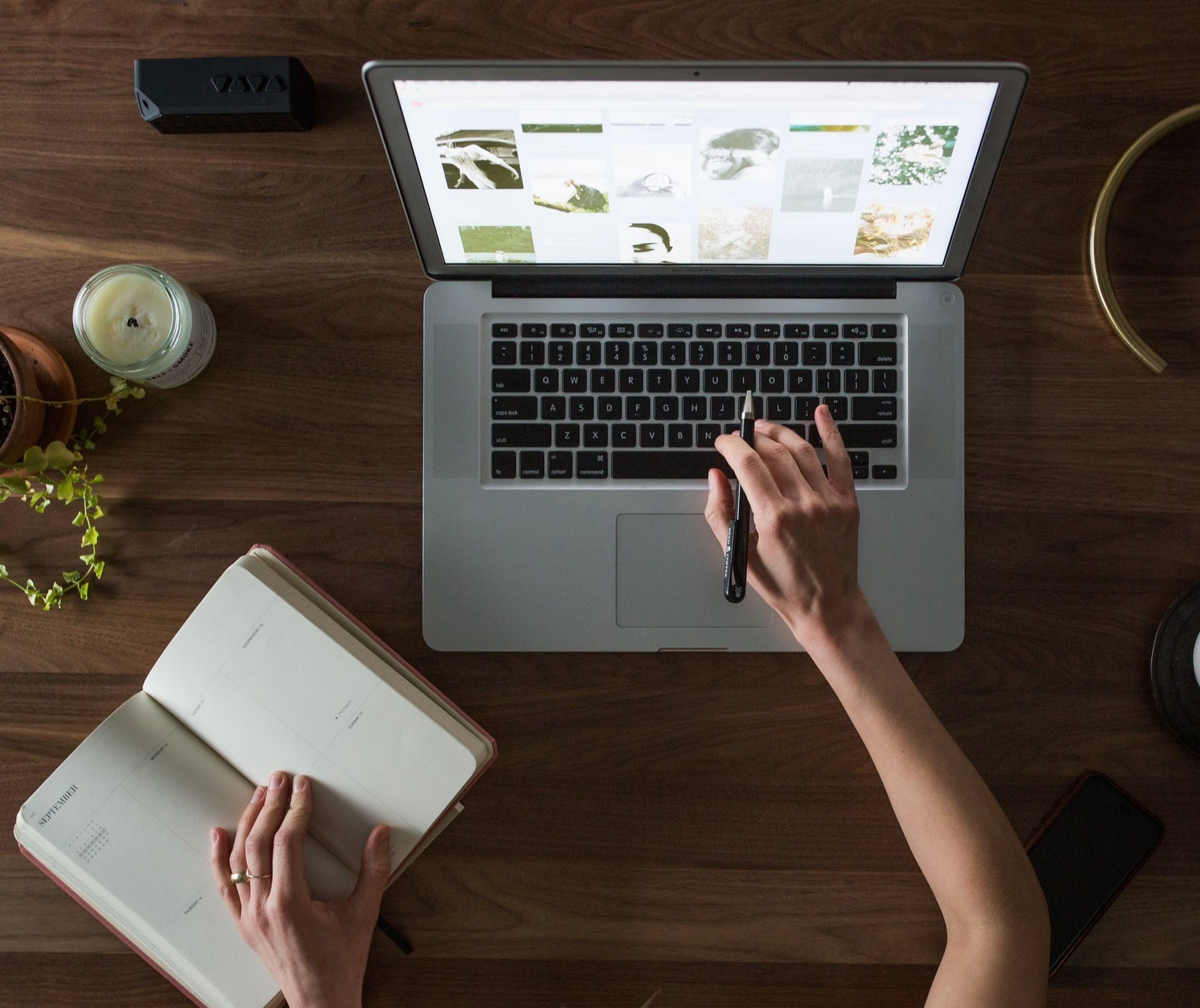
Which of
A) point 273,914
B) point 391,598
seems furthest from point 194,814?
point 391,598

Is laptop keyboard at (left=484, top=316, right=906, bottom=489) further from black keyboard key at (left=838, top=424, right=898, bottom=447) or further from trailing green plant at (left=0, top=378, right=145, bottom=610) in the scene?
trailing green plant at (left=0, top=378, right=145, bottom=610)

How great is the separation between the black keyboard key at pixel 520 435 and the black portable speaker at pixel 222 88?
351 mm

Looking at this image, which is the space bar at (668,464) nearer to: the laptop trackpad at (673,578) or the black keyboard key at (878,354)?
the laptop trackpad at (673,578)

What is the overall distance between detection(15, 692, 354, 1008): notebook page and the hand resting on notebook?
1.48ft

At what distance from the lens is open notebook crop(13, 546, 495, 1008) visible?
728 mm

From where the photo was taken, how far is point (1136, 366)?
0.82 meters

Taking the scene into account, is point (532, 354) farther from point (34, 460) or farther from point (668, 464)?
point (34, 460)

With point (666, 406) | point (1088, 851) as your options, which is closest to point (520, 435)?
point (666, 406)

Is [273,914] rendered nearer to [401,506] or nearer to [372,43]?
[401,506]

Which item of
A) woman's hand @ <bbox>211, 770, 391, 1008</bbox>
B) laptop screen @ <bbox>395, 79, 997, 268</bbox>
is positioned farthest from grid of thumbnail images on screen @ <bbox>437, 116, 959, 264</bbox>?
woman's hand @ <bbox>211, 770, 391, 1008</bbox>

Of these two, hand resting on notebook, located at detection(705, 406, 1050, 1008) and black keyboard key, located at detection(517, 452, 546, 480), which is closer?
hand resting on notebook, located at detection(705, 406, 1050, 1008)

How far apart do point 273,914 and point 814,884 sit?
0.47 meters

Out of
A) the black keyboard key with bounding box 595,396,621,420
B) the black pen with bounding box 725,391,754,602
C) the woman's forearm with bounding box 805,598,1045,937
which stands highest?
the black keyboard key with bounding box 595,396,621,420

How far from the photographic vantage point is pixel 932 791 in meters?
0.69
